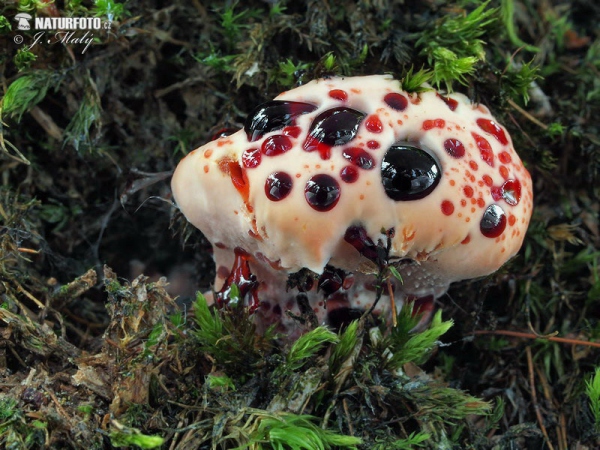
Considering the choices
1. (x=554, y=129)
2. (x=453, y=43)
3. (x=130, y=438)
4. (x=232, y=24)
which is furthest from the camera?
(x=554, y=129)

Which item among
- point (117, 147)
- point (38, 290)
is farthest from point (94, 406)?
point (117, 147)

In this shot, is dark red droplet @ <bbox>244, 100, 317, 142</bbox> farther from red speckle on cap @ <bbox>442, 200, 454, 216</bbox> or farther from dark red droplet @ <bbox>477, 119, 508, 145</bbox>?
dark red droplet @ <bbox>477, 119, 508, 145</bbox>

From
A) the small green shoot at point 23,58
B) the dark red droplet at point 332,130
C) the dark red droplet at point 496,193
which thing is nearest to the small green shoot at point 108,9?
the small green shoot at point 23,58

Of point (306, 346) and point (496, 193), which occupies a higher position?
point (496, 193)

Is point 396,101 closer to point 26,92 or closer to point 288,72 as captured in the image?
point 288,72

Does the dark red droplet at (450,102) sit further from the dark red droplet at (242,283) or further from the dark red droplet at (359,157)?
the dark red droplet at (242,283)

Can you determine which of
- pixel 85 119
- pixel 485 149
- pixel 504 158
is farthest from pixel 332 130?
pixel 85 119
